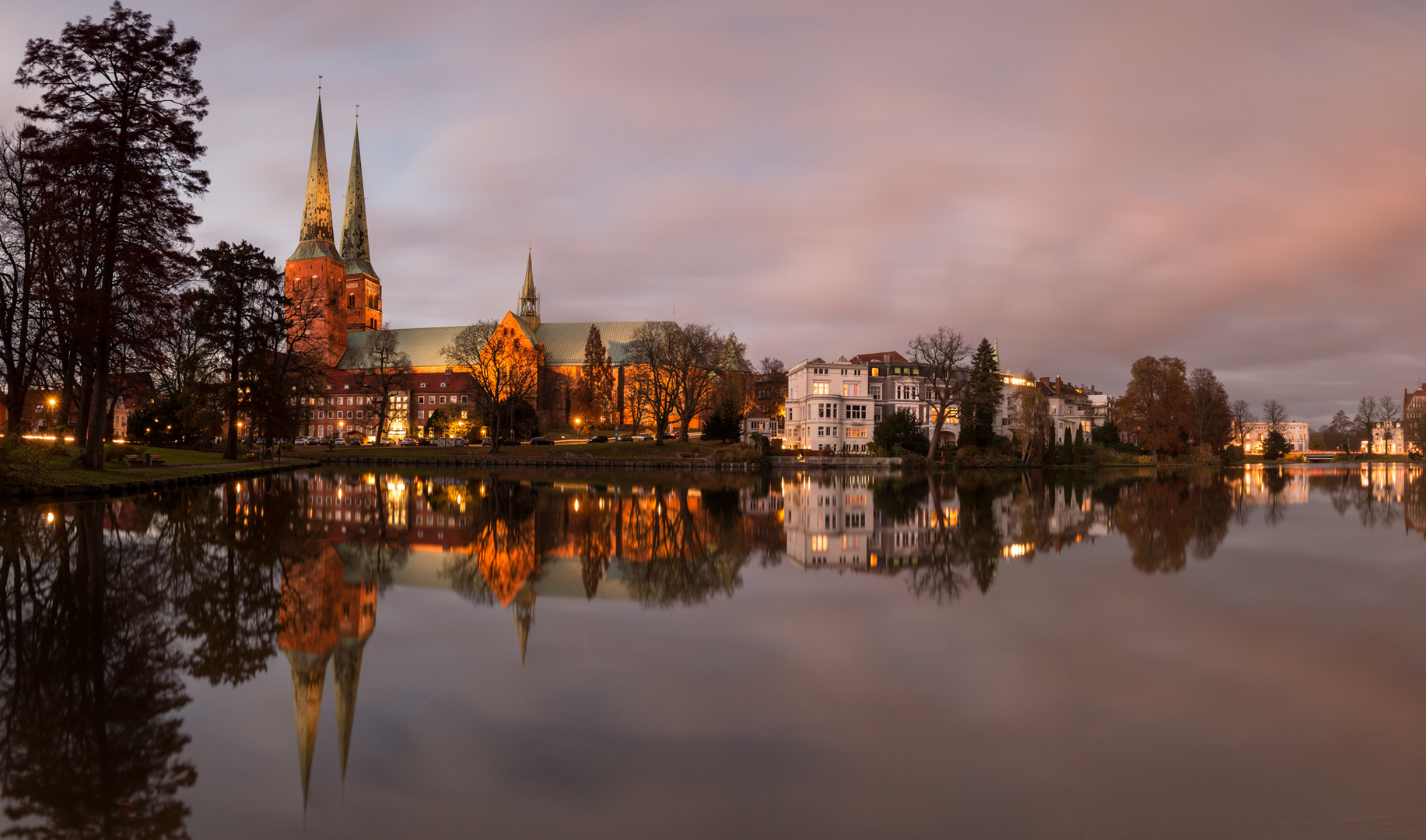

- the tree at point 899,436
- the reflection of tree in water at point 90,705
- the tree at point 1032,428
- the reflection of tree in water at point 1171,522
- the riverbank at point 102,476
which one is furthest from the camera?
the tree at point 899,436

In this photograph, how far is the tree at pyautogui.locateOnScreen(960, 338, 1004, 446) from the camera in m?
60.6

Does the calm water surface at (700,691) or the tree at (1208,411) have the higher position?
the tree at (1208,411)

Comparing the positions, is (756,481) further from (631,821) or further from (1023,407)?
(631,821)

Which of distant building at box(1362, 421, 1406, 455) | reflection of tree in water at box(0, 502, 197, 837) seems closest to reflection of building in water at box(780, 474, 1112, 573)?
reflection of tree in water at box(0, 502, 197, 837)

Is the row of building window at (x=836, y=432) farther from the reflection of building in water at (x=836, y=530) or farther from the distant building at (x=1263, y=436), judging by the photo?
the distant building at (x=1263, y=436)

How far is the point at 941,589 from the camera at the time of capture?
A: 10.5 m

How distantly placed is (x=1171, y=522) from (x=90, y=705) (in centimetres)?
2147

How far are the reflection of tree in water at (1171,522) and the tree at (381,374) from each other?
63.4m

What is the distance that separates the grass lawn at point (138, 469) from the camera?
75.3 ft

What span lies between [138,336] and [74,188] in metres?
4.50

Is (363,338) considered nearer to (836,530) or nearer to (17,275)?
(17,275)

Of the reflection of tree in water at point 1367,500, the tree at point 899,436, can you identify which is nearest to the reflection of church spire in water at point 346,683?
the reflection of tree in water at point 1367,500

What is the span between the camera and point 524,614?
28.8 feet

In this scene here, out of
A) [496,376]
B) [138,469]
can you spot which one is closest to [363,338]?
[496,376]
